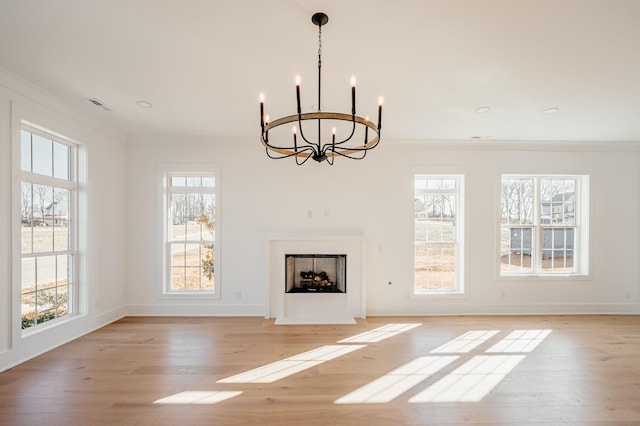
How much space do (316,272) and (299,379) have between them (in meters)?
2.16

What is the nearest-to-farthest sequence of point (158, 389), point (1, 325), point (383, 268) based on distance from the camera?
point (158, 389), point (1, 325), point (383, 268)

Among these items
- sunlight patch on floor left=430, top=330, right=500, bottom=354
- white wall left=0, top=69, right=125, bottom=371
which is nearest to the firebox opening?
sunlight patch on floor left=430, top=330, right=500, bottom=354

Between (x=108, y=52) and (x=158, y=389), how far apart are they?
276 centimetres

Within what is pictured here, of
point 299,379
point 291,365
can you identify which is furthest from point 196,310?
point 299,379

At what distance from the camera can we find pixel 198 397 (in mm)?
2566

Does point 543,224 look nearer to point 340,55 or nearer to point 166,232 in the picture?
point 340,55

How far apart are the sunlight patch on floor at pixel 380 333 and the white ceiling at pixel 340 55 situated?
2.68 meters

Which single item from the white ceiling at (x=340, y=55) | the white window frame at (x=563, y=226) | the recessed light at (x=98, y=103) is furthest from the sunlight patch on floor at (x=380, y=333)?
the recessed light at (x=98, y=103)

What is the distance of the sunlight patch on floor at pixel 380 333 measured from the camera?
12.7 feet

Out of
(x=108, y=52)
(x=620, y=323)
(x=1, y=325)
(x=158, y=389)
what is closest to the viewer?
(x=108, y=52)

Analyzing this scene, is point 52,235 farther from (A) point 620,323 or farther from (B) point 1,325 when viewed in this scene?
(A) point 620,323

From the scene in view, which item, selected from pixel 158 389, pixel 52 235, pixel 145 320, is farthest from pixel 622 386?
pixel 52 235

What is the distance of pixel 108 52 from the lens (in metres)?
2.52

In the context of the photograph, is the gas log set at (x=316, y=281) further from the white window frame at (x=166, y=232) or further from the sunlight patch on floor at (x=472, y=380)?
the sunlight patch on floor at (x=472, y=380)
